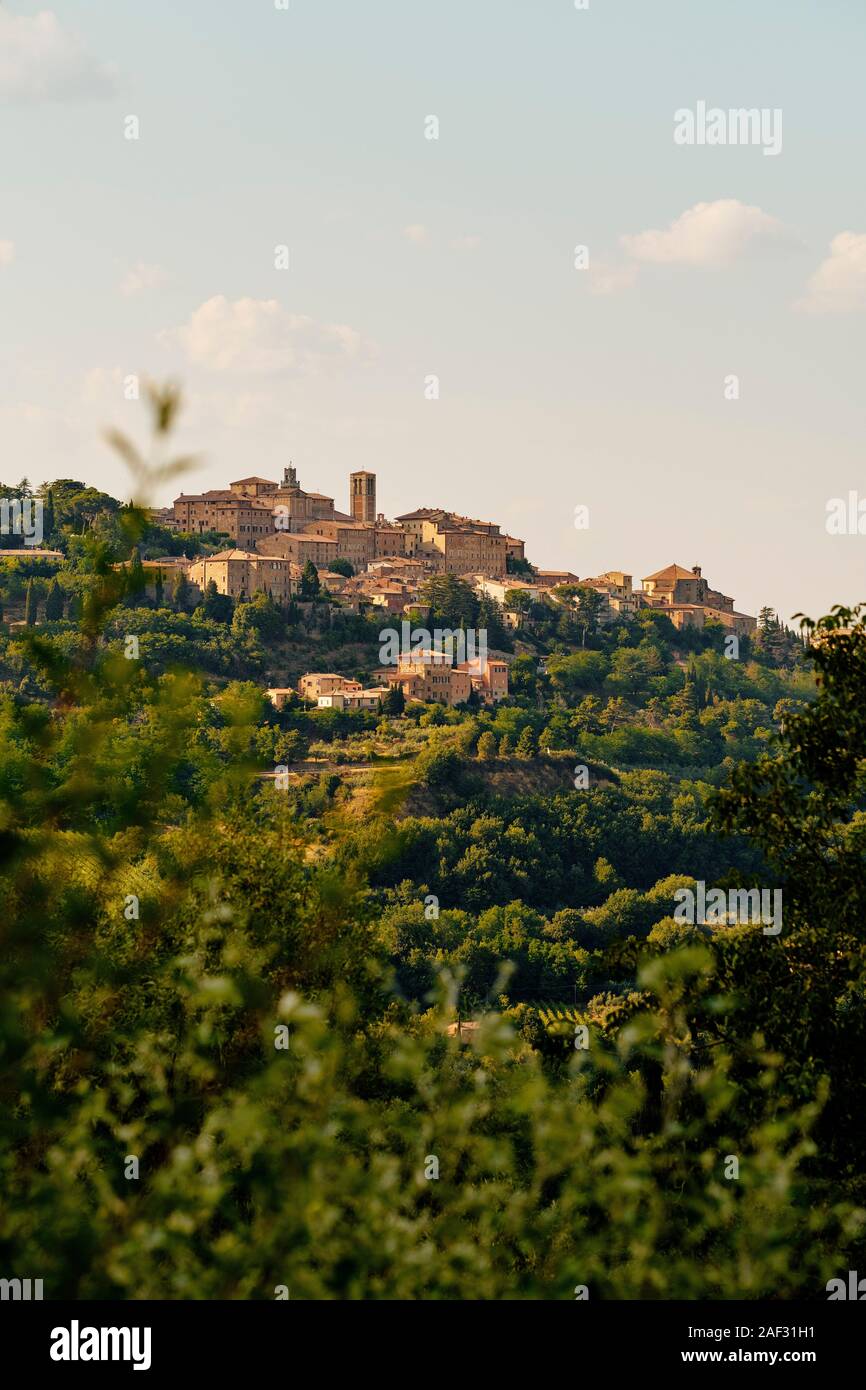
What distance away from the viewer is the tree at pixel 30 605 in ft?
267

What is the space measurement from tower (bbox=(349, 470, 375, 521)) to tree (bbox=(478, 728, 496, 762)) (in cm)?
4254

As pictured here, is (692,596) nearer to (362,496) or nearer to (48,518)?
(362,496)

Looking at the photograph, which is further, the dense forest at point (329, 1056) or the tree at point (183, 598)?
the tree at point (183, 598)

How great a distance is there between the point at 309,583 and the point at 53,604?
1601 centimetres

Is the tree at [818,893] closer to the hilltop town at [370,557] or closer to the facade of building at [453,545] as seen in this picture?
the hilltop town at [370,557]

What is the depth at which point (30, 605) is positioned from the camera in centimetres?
8225

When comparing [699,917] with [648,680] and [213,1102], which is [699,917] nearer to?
[648,680]

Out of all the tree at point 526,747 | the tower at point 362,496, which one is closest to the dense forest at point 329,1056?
the tree at point 526,747

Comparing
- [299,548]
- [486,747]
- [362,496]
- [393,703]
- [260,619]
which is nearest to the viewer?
[486,747]

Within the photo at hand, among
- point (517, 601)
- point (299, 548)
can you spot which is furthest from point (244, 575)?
point (517, 601)

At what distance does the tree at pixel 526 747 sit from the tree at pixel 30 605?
23.9 metres

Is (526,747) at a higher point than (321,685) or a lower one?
lower

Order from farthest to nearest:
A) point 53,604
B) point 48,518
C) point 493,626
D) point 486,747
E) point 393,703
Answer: point 493,626
point 48,518
point 53,604
point 393,703
point 486,747
